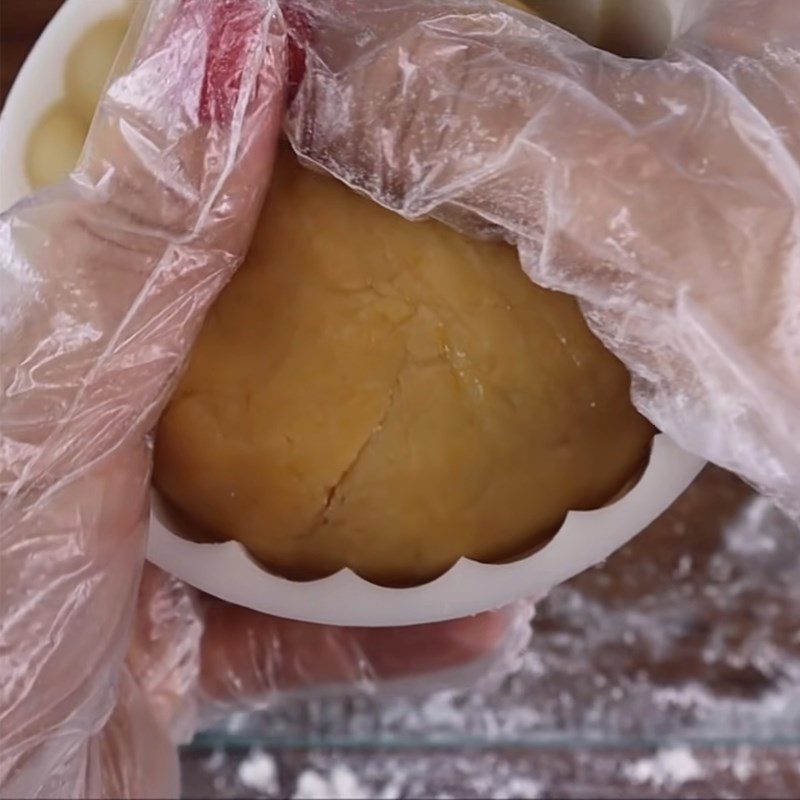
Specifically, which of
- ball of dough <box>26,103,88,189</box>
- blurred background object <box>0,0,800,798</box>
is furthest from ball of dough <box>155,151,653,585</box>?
blurred background object <box>0,0,800,798</box>

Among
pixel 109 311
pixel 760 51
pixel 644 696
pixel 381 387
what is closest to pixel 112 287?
pixel 109 311

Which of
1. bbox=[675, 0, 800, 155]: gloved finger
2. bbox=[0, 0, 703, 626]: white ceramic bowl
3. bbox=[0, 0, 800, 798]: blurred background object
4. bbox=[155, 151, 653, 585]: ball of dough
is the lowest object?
bbox=[0, 0, 800, 798]: blurred background object

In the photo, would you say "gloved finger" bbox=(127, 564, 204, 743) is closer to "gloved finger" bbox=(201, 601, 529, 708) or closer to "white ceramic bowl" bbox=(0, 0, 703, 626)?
"gloved finger" bbox=(201, 601, 529, 708)

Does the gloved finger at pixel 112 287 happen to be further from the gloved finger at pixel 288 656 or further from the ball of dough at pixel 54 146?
the gloved finger at pixel 288 656

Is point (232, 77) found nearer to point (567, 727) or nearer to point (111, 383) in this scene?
point (111, 383)

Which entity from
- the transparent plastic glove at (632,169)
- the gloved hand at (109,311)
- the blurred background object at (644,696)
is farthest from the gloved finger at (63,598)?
the blurred background object at (644,696)
